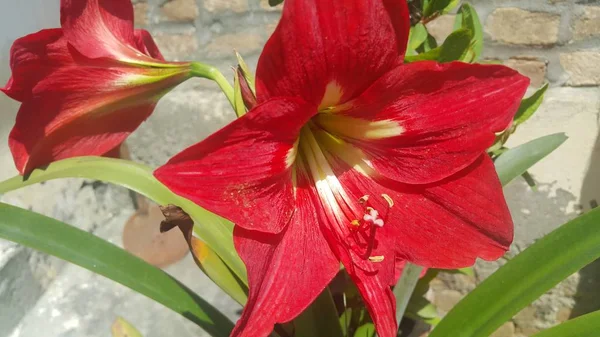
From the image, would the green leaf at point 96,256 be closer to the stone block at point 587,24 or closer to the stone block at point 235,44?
the stone block at point 235,44

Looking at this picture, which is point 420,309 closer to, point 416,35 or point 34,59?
point 416,35

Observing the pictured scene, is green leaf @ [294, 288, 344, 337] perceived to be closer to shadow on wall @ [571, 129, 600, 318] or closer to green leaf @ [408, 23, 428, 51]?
green leaf @ [408, 23, 428, 51]

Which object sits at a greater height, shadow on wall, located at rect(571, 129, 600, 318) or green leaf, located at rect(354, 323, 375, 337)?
green leaf, located at rect(354, 323, 375, 337)

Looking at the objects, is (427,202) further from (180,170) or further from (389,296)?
(180,170)

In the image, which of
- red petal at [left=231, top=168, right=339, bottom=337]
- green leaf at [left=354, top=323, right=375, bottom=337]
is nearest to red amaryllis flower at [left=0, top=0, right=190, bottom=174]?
red petal at [left=231, top=168, right=339, bottom=337]

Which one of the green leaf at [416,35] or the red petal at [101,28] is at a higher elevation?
the red petal at [101,28]

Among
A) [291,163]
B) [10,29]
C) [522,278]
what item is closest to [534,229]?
[522,278]

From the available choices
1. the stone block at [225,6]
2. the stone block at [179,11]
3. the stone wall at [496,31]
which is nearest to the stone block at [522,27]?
the stone wall at [496,31]

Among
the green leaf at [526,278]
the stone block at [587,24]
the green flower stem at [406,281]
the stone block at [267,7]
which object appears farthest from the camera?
the stone block at [267,7]
